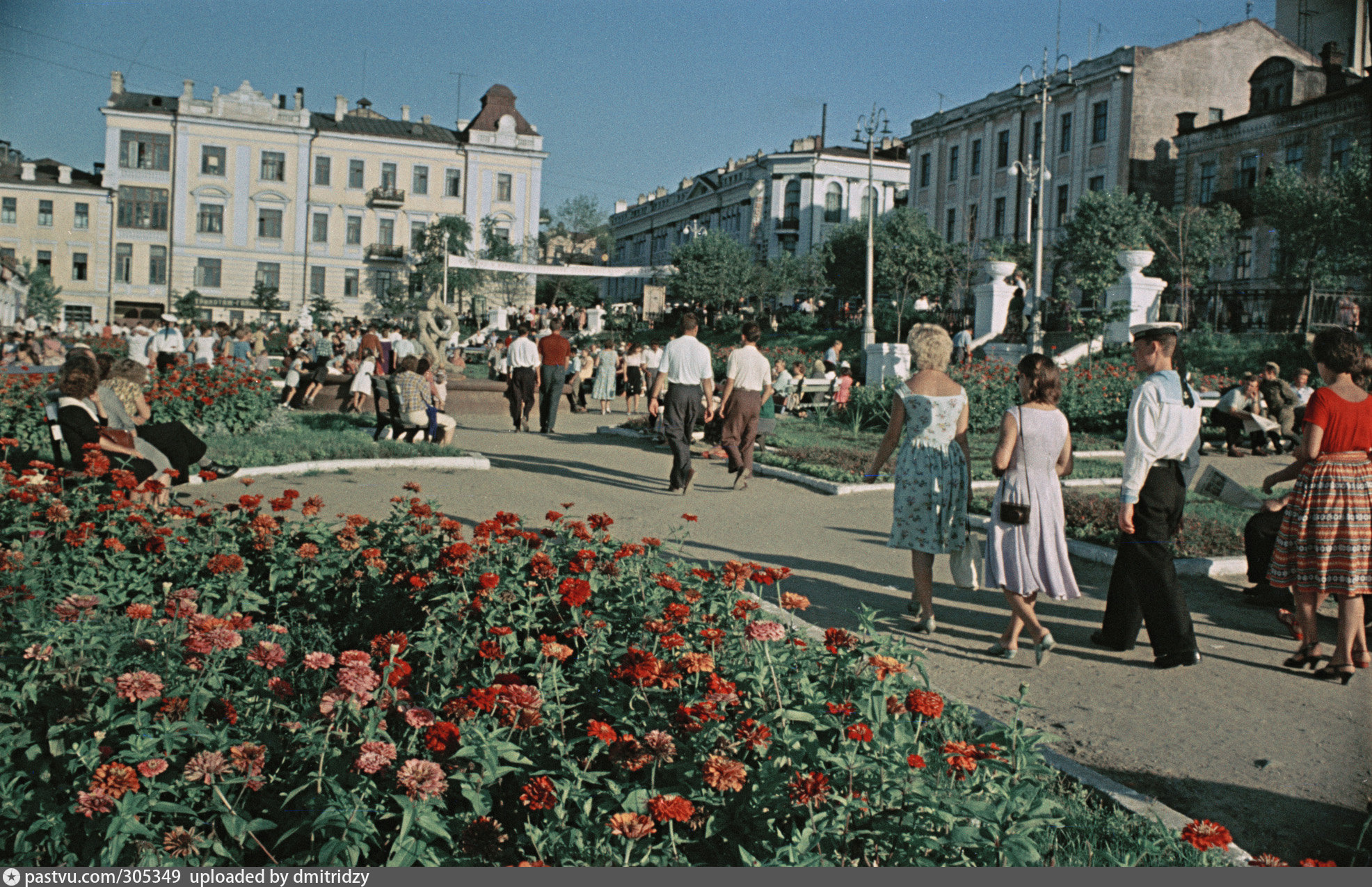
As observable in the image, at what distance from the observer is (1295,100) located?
4159 cm

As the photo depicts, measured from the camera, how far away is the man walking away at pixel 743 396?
413 inches

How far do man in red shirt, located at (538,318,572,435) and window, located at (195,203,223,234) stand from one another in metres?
54.3

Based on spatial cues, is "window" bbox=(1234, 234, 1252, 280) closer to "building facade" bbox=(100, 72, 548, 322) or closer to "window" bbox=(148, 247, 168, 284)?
"building facade" bbox=(100, 72, 548, 322)

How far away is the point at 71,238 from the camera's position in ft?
155

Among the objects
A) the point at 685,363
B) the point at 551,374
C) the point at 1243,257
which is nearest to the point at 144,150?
the point at 551,374

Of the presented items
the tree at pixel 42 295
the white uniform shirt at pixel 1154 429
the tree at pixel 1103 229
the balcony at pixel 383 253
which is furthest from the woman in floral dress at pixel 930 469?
the balcony at pixel 383 253

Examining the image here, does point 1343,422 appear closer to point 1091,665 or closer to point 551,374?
point 1091,665

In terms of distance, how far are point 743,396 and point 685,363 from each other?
0.65 m

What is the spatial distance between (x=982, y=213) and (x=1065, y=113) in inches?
257

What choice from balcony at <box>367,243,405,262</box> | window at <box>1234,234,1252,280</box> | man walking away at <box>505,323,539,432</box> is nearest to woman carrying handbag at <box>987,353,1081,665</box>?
man walking away at <box>505,323,539,432</box>

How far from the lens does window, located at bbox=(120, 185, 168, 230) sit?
61344mm

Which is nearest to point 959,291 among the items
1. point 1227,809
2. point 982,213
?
point 982,213

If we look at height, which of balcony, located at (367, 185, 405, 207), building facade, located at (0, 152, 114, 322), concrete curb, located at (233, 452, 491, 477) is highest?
balcony, located at (367, 185, 405, 207)

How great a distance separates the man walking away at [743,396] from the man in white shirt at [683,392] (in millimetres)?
217
